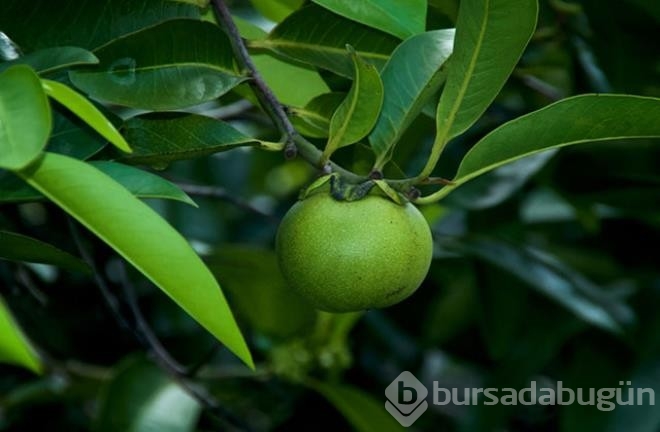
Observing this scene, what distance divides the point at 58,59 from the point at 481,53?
1.04 feet

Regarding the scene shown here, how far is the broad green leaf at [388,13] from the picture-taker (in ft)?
3.02

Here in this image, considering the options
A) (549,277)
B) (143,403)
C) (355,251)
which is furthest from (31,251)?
(549,277)

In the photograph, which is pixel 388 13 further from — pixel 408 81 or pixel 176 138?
pixel 176 138

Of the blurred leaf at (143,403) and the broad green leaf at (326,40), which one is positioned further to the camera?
the blurred leaf at (143,403)

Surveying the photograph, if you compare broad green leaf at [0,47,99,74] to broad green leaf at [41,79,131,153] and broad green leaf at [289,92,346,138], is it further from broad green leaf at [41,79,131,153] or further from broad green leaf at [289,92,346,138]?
broad green leaf at [289,92,346,138]

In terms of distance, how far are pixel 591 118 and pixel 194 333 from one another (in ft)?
4.40

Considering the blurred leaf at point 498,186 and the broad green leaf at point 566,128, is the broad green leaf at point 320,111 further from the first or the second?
the blurred leaf at point 498,186

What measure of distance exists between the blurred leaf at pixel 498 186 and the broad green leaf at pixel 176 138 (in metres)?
0.88

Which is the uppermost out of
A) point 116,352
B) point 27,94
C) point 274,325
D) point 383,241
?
point 27,94

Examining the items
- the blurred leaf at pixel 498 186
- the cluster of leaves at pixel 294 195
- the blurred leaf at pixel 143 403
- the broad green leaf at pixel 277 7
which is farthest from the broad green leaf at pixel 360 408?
the broad green leaf at pixel 277 7

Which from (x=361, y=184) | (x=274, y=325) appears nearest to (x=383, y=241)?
(x=361, y=184)

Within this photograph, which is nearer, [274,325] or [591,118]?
[591,118]

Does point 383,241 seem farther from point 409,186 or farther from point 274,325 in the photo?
point 274,325

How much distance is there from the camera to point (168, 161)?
2.97 feet
